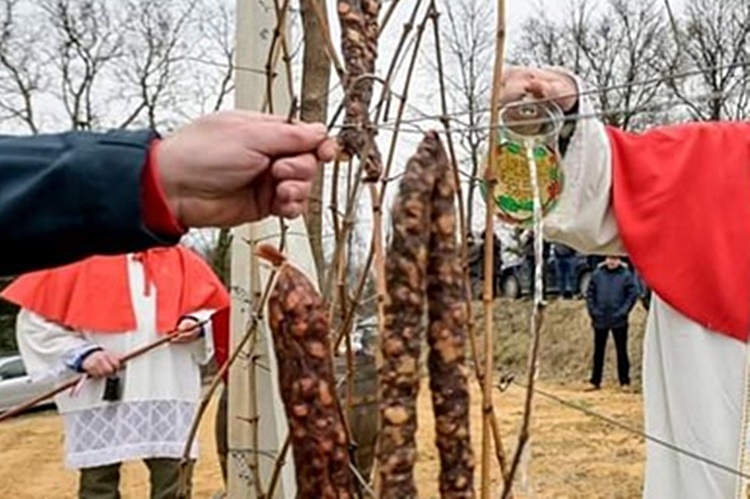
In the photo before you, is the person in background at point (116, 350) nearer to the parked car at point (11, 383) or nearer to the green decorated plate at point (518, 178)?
the green decorated plate at point (518, 178)

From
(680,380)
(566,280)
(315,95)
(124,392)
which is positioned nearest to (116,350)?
(124,392)

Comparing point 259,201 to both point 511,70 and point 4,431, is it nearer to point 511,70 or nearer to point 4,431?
point 511,70

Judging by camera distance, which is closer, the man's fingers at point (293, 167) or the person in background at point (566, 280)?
the man's fingers at point (293, 167)

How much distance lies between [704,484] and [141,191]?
0.89m

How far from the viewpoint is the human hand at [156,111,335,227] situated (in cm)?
59

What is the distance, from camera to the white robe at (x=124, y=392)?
7.80ft

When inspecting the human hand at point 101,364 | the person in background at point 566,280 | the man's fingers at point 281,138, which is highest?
the man's fingers at point 281,138

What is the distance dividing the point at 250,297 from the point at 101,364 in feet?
3.19

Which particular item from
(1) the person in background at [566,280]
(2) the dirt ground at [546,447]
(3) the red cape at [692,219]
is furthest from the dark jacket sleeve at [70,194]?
(1) the person in background at [566,280]

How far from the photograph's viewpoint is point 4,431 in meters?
8.41

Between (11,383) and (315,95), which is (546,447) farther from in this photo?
(315,95)

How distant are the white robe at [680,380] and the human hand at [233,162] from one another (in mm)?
668

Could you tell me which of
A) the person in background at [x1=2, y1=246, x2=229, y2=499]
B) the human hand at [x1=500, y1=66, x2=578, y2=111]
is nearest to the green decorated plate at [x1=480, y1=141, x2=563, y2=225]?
the human hand at [x1=500, y1=66, x2=578, y2=111]

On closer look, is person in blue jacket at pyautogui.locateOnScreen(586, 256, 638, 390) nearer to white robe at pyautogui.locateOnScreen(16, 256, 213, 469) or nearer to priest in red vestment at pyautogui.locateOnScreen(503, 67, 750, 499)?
white robe at pyautogui.locateOnScreen(16, 256, 213, 469)
